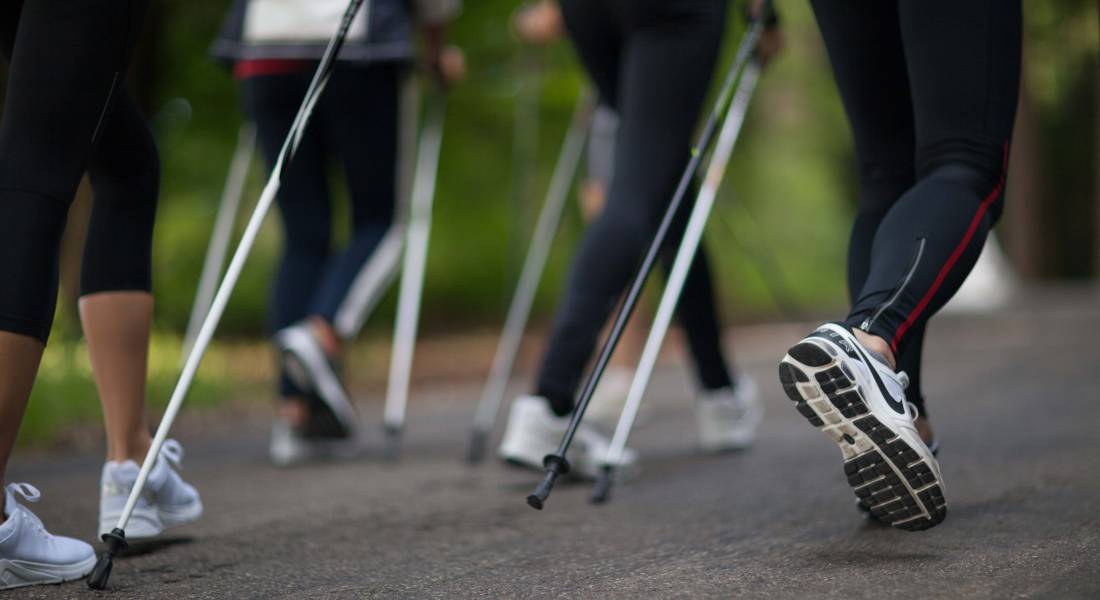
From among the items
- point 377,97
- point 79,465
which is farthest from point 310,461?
point 377,97

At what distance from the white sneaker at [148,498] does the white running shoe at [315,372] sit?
1267 mm

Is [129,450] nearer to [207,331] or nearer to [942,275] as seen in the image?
[207,331]

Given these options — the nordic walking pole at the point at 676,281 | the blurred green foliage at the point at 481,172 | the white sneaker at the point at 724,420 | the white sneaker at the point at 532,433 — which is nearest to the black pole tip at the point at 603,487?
the nordic walking pole at the point at 676,281

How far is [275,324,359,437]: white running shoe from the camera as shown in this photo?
3.76 meters

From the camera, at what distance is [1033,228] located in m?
17.5

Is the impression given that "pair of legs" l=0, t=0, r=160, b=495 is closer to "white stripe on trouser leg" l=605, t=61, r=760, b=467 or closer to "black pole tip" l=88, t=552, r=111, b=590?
"black pole tip" l=88, t=552, r=111, b=590

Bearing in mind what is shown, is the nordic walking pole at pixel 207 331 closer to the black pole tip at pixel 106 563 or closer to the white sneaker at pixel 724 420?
the black pole tip at pixel 106 563

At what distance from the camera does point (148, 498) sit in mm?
2406

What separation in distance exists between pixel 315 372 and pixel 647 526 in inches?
60.7

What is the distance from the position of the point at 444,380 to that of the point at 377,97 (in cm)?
407

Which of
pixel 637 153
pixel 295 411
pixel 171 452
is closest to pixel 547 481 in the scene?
pixel 171 452

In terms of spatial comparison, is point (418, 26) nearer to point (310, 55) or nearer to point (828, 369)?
point (310, 55)

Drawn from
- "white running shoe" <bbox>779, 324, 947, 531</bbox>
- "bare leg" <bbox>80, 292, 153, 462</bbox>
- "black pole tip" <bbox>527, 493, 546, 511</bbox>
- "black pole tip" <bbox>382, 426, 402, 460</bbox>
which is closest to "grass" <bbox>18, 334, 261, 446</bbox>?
"black pole tip" <bbox>382, 426, 402, 460</bbox>

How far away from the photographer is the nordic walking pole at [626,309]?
239 centimetres
